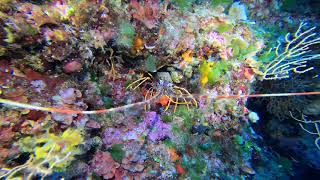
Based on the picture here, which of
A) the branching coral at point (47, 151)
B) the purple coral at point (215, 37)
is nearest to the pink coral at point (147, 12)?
the purple coral at point (215, 37)

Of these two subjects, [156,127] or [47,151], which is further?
[156,127]

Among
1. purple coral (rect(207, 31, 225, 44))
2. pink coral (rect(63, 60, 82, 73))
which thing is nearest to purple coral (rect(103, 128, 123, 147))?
pink coral (rect(63, 60, 82, 73))

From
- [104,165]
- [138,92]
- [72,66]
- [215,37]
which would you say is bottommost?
[104,165]

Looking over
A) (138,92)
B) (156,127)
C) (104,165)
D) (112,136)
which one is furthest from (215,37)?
(104,165)

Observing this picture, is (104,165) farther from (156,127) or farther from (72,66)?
(72,66)

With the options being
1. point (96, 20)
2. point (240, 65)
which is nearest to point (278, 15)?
point (240, 65)

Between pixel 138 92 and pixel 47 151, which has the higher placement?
pixel 138 92

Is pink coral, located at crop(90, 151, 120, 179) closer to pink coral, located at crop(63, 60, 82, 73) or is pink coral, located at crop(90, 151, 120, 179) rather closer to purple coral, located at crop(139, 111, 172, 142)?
purple coral, located at crop(139, 111, 172, 142)
